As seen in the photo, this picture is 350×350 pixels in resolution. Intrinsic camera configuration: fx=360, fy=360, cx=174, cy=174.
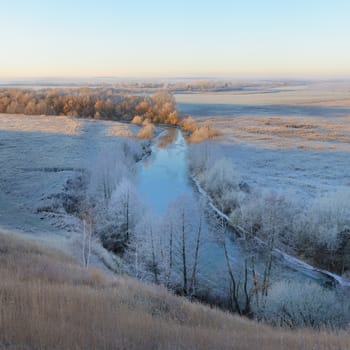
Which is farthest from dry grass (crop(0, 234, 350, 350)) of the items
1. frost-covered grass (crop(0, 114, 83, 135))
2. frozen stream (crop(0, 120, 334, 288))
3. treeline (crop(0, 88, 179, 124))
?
treeline (crop(0, 88, 179, 124))

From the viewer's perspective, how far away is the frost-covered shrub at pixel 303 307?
12.9 metres

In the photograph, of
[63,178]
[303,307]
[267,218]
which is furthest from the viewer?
[63,178]

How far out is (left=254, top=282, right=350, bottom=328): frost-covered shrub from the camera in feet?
42.5

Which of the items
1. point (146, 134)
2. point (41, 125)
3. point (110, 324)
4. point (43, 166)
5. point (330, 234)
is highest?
point (110, 324)

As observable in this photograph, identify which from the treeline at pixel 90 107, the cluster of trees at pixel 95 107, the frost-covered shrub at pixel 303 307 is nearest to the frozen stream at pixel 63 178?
the frost-covered shrub at pixel 303 307

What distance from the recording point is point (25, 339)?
13.3 ft

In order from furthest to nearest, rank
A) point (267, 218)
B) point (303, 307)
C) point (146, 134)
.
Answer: point (146, 134), point (267, 218), point (303, 307)

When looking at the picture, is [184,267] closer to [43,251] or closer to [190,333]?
[43,251]

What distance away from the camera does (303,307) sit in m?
13.4

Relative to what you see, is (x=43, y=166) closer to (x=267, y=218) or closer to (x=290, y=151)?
(x=267, y=218)

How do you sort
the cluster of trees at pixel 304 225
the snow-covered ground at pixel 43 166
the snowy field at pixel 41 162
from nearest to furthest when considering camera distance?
the cluster of trees at pixel 304 225 < the snow-covered ground at pixel 43 166 < the snowy field at pixel 41 162

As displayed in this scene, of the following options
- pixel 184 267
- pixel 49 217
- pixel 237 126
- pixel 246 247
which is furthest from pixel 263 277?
pixel 237 126

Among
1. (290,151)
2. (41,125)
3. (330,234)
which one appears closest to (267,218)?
(330,234)

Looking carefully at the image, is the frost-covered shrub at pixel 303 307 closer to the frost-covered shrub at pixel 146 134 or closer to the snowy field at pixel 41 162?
the snowy field at pixel 41 162
